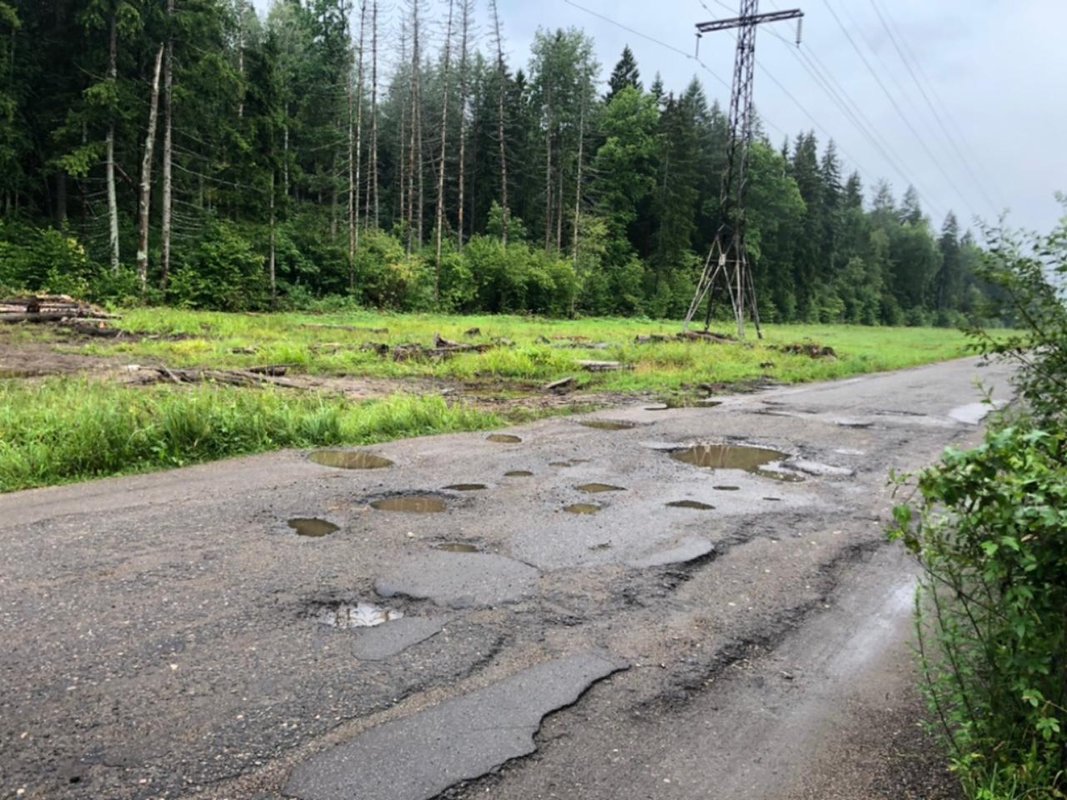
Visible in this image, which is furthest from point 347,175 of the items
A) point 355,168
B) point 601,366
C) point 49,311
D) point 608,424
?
point 608,424

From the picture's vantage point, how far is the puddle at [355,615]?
11.6 feet

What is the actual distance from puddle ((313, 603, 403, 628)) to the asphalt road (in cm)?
1

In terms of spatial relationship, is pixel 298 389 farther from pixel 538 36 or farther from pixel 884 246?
pixel 884 246

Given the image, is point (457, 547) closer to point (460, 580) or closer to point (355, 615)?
point (460, 580)

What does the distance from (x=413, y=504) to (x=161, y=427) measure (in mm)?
3002

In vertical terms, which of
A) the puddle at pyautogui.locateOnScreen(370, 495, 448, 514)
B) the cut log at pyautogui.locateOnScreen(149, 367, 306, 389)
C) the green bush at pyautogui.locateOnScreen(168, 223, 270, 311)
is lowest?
the puddle at pyautogui.locateOnScreen(370, 495, 448, 514)

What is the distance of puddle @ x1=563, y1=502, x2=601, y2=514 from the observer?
569cm

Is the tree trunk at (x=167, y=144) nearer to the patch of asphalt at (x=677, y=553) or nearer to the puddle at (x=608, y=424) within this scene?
the puddle at (x=608, y=424)

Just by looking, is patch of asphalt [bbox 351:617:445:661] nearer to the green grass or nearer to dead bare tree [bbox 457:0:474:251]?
the green grass

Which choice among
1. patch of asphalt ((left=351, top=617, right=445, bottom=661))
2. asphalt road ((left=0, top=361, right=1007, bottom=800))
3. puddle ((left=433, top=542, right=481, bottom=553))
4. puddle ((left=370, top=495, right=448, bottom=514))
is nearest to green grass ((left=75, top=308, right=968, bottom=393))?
asphalt road ((left=0, top=361, right=1007, bottom=800))

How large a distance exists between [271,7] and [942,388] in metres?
54.6

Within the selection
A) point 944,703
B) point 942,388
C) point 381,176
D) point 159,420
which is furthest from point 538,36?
point 944,703

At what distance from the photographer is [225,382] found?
11227mm

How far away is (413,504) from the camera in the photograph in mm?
5699
